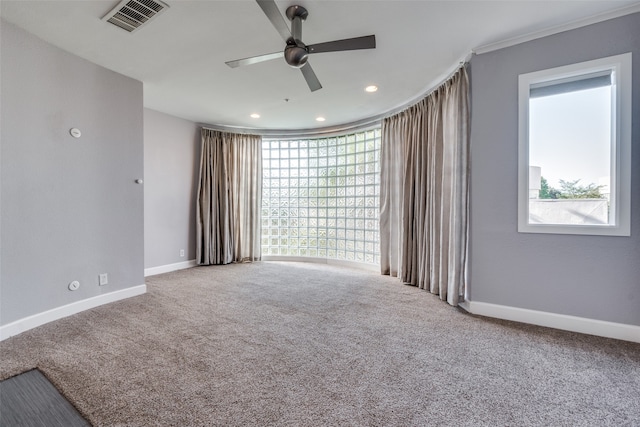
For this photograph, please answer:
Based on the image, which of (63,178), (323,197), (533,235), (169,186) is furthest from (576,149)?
(169,186)

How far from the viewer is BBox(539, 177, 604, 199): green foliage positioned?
7.54ft

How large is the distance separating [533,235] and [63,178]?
14.4 ft

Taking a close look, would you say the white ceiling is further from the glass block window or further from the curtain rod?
the glass block window

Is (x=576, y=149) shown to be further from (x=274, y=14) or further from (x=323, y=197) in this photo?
(x=323, y=197)

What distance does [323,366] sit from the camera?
71.3 inches

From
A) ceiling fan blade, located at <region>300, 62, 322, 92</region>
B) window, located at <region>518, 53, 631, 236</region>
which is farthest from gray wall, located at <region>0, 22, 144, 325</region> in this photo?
window, located at <region>518, 53, 631, 236</region>

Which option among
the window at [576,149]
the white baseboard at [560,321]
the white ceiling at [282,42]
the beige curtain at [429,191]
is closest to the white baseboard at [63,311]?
the white ceiling at [282,42]

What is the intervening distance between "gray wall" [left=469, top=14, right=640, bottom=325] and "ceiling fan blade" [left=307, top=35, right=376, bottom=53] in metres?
1.28

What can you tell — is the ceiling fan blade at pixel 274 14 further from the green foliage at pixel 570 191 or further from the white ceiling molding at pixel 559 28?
the green foliage at pixel 570 191

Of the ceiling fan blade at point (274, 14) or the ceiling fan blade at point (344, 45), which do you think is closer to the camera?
the ceiling fan blade at point (274, 14)

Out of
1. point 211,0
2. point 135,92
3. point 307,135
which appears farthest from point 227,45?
point 307,135

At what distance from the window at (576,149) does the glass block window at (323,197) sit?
Result: 2.35 m

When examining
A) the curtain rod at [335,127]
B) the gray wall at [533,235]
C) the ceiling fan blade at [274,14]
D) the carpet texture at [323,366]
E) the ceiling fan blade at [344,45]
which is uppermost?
the curtain rod at [335,127]

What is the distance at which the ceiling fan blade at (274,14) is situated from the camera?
5.61 feet
